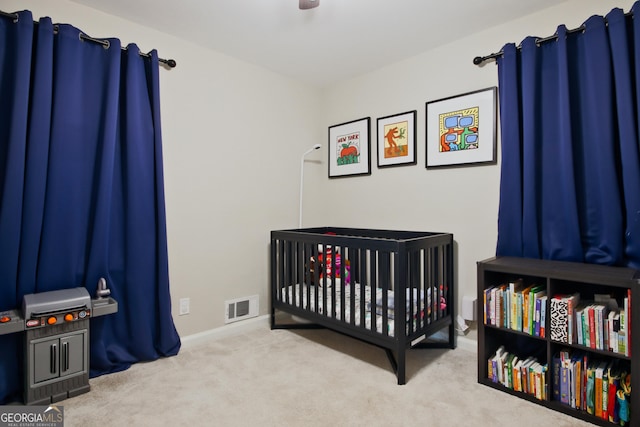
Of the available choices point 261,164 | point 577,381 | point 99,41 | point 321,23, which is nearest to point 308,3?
point 321,23

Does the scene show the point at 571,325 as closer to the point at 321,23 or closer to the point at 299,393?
the point at 299,393

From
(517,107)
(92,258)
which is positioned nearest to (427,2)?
(517,107)

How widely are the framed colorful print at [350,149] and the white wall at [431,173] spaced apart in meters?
0.06

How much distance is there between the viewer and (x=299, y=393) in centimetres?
181

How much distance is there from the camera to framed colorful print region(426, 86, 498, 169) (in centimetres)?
222

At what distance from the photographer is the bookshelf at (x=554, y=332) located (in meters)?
1.49

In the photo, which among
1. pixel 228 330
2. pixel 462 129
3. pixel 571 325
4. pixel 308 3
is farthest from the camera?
pixel 228 330

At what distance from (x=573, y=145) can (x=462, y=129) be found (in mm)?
664

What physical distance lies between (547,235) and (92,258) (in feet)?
8.71

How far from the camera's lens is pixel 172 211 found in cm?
238

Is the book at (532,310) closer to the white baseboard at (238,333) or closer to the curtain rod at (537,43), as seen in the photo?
the white baseboard at (238,333)

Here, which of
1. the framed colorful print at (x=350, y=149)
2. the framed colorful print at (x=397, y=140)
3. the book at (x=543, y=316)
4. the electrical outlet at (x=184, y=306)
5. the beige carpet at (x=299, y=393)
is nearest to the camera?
the beige carpet at (x=299, y=393)

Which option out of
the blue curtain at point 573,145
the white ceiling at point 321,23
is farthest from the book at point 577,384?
the white ceiling at point 321,23

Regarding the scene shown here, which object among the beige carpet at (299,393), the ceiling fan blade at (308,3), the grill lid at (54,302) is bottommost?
the beige carpet at (299,393)
